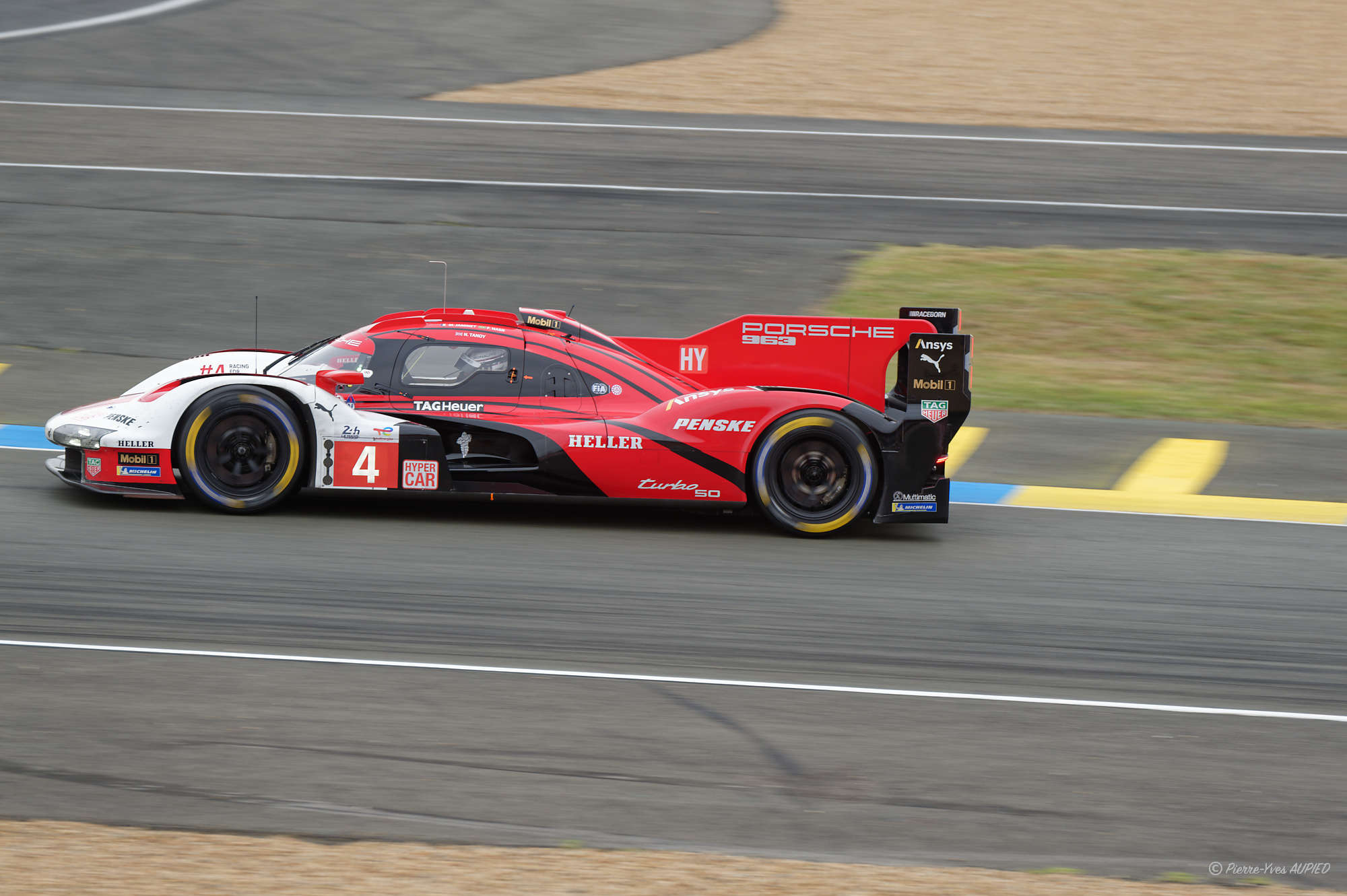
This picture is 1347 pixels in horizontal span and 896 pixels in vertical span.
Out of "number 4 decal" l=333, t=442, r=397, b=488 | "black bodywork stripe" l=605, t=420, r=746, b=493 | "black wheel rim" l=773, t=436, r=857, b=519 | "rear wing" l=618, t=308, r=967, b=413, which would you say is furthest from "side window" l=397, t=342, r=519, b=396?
"black wheel rim" l=773, t=436, r=857, b=519


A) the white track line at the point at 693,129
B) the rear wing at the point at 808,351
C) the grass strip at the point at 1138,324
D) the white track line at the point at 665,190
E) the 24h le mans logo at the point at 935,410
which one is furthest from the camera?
the white track line at the point at 693,129

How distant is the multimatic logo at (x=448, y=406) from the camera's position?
9078 millimetres

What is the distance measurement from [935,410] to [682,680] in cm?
331

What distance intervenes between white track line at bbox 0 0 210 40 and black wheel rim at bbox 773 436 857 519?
24.9 meters

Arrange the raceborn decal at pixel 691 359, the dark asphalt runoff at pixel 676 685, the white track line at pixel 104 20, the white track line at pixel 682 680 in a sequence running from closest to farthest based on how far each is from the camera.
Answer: the dark asphalt runoff at pixel 676 685 → the white track line at pixel 682 680 → the raceborn decal at pixel 691 359 → the white track line at pixel 104 20

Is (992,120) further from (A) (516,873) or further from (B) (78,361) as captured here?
(A) (516,873)

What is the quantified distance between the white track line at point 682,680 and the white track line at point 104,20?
84.3 feet

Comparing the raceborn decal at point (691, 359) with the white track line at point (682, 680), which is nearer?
the white track line at point (682, 680)

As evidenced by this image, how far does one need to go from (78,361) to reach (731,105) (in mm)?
13824

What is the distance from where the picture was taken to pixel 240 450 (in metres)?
A: 8.95

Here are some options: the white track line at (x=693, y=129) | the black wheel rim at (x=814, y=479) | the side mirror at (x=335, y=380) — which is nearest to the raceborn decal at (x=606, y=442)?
the black wheel rim at (x=814, y=479)

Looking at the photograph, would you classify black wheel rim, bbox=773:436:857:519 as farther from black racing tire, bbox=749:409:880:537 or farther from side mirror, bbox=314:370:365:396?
side mirror, bbox=314:370:365:396

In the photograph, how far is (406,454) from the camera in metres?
8.88

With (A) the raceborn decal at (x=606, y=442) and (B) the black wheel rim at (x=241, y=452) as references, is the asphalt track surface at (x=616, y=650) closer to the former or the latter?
(B) the black wheel rim at (x=241, y=452)
